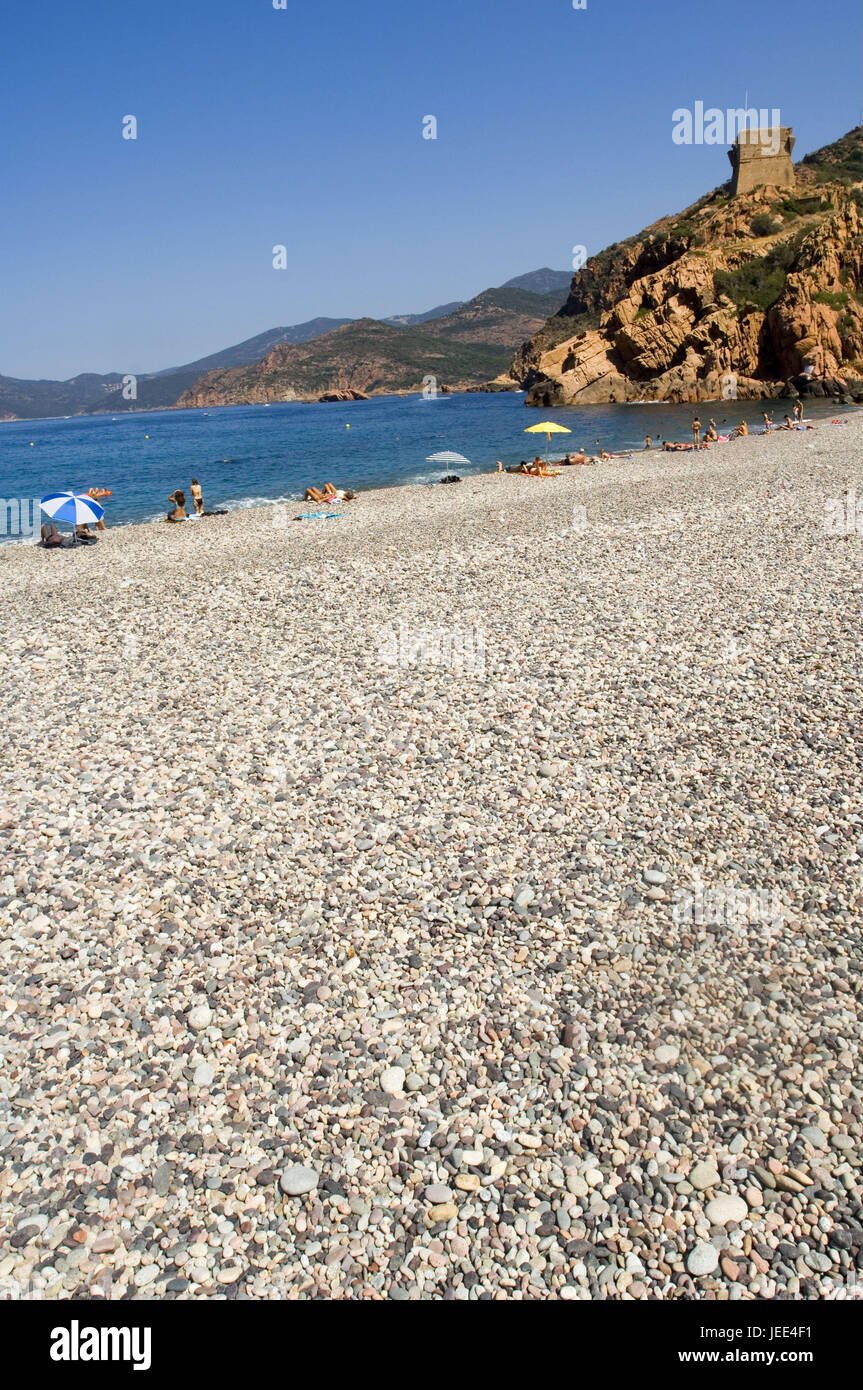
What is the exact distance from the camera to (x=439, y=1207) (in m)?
4.34

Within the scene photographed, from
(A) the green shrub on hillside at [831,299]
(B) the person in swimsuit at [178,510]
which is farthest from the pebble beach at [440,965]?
(A) the green shrub on hillside at [831,299]

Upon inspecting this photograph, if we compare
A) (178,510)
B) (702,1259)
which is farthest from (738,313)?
(702,1259)

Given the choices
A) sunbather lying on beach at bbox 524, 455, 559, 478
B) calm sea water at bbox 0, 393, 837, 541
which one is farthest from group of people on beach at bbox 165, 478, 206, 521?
sunbather lying on beach at bbox 524, 455, 559, 478

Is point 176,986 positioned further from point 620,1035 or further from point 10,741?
point 10,741

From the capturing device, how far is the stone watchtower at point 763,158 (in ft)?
332

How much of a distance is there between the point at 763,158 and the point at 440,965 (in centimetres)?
12693

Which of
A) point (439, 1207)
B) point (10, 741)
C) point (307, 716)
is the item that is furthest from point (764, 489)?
point (439, 1207)

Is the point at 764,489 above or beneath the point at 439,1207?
above

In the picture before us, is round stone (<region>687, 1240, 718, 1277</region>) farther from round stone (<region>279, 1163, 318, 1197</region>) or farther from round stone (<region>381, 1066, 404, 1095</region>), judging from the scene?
round stone (<region>279, 1163, 318, 1197</region>)

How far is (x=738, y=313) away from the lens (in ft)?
274

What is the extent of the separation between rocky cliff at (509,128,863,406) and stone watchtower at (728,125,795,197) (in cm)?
233

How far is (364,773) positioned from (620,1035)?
4.29 metres

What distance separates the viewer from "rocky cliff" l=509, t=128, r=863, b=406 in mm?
76312

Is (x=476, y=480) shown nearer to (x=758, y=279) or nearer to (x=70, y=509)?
(x=70, y=509)
